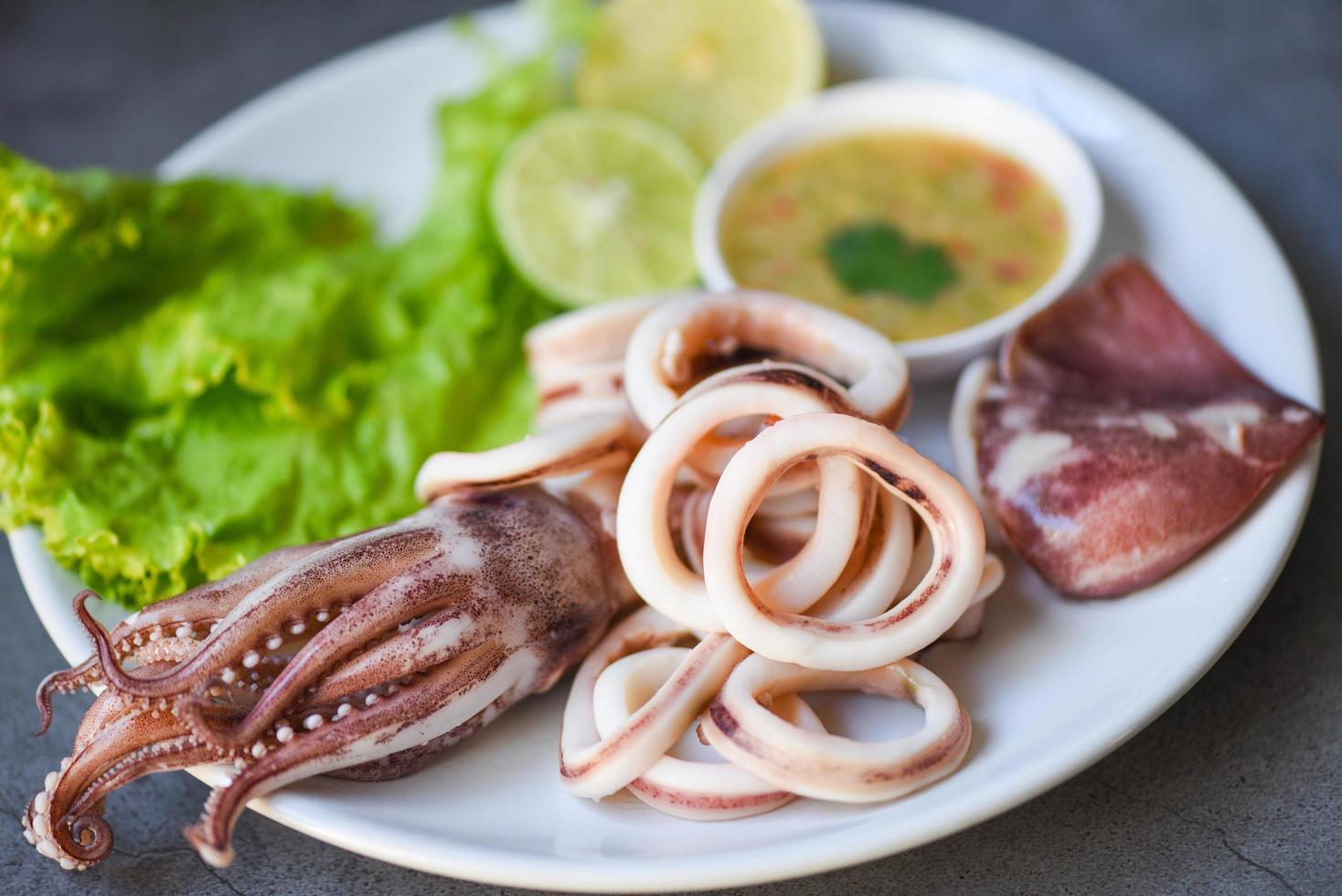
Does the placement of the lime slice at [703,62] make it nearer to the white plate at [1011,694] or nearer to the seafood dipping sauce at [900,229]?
the seafood dipping sauce at [900,229]

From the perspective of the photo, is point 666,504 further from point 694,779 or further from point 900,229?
point 900,229

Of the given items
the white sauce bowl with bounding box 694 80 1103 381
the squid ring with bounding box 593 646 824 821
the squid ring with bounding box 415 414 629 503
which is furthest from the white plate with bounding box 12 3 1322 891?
the squid ring with bounding box 415 414 629 503

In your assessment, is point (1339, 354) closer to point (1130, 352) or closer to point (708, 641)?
point (1130, 352)

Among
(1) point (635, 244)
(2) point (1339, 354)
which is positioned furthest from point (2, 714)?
(2) point (1339, 354)

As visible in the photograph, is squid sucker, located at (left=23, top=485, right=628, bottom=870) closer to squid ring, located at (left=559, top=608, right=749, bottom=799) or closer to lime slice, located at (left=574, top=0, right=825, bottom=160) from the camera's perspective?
squid ring, located at (left=559, top=608, right=749, bottom=799)

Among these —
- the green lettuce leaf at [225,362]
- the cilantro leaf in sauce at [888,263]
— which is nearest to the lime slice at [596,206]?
the green lettuce leaf at [225,362]

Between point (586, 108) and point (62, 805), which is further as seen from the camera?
point (586, 108)

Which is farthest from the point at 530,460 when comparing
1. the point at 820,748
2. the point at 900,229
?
the point at 900,229
